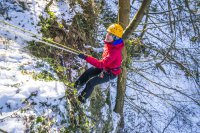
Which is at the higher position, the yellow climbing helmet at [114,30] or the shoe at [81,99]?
the yellow climbing helmet at [114,30]

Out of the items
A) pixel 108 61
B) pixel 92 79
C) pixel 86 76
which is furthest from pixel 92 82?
pixel 108 61

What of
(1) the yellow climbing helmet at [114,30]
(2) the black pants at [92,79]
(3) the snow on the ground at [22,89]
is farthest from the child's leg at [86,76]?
(1) the yellow climbing helmet at [114,30]

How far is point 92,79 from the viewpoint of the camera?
16.8 feet

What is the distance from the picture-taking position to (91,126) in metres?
4.89

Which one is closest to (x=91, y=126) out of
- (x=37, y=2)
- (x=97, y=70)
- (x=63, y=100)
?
(x=63, y=100)

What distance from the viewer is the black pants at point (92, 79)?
5.05 meters

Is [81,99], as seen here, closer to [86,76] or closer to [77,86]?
[77,86]

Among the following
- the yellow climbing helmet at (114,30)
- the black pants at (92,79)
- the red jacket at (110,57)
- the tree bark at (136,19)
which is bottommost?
the black pants at (92,79)

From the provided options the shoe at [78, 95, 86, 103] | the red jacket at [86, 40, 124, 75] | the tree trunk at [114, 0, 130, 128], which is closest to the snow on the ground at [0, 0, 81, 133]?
the shoe at [78, 95, 86, 103]

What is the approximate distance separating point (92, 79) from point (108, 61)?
0.46 metres

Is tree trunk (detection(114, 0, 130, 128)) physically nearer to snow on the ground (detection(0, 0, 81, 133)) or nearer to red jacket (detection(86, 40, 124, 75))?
red jacket (detection(86, 40, 124, 75))

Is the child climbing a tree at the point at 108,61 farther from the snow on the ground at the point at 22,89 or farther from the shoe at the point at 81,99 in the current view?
the snow on the ground at the point at 22,89

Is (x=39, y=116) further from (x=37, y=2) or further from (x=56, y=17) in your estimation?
(x=37, y=2)

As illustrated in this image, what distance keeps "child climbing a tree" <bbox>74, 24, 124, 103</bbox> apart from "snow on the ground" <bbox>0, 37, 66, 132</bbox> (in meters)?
0.53
